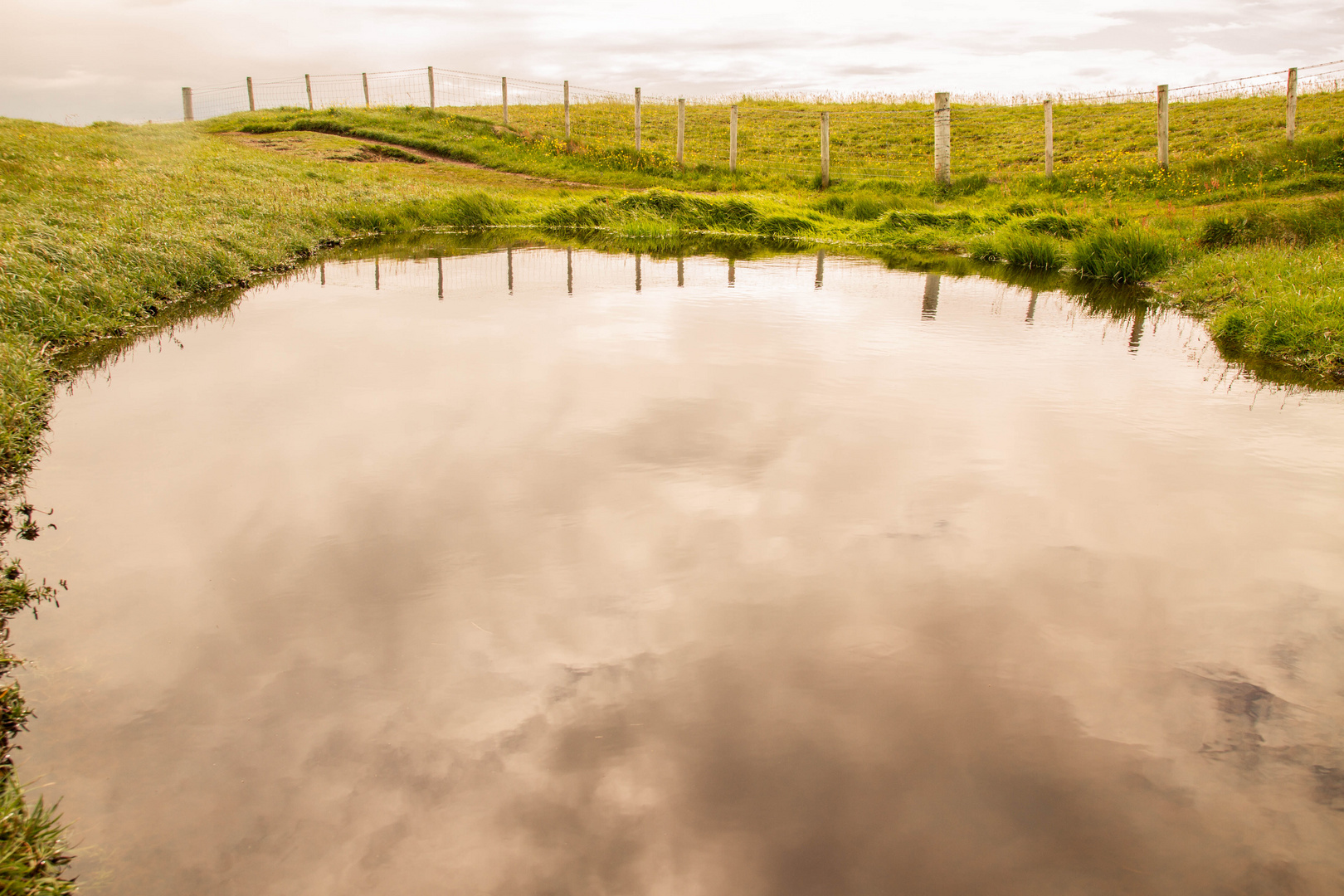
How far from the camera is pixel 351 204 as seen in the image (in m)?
17.0

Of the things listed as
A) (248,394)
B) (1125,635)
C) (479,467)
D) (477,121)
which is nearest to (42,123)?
(477,121)

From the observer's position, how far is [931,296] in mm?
10625

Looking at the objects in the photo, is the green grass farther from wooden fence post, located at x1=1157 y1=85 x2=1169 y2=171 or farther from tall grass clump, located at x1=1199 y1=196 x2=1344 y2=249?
wooden fence post, located at x1=1157 y1=85 x2=1169 y2=171

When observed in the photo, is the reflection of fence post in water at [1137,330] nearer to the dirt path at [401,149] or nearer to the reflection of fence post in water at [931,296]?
the reflection of fence post in water at [931,296]

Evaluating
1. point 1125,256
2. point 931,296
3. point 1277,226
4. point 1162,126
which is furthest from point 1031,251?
point 1162,126

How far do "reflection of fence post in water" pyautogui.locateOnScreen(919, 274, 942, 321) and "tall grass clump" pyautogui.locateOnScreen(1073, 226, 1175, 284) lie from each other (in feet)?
7.05

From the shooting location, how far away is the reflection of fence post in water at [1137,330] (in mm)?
8036

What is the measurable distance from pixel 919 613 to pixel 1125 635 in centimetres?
78

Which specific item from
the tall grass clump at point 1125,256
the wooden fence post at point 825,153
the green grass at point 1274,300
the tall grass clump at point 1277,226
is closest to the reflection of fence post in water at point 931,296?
the tall grass clump at point 1125,256

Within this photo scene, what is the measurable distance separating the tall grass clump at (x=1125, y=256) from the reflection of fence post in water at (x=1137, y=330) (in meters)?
2.06

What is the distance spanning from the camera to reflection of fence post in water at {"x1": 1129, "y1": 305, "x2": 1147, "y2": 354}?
8036 millimetres

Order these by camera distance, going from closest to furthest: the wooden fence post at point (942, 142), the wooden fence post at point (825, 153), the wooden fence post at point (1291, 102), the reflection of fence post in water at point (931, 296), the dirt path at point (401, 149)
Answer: the reflection of fence post in water at point (931, 296) → the wooden fence post at point (1291, 102) → the wooden fence post at point (942, 142) → the wooden fence post at point (825, 153) → the dirt path at point (401, 149)

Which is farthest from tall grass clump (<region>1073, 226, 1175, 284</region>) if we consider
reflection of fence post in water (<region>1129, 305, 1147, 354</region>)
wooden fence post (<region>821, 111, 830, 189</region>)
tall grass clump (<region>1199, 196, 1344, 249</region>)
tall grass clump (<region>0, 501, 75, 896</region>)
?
tall grass clump (<region>0, 501, 75, 896</region>)

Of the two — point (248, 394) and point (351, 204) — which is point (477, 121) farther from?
point (248, 394)
